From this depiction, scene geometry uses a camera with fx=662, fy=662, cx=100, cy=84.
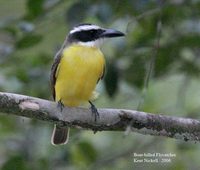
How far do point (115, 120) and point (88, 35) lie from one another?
119 centimetres

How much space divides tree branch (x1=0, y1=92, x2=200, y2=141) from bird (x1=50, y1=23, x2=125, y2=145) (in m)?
0.56

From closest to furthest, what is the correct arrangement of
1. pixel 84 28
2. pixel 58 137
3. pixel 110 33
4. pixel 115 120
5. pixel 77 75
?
pixel 115 120, pixel 77 75, pixel 110 33, pixel 84 28, pixel 58 137

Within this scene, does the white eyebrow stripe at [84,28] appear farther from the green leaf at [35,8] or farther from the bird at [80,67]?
the green leaf at [35,8]

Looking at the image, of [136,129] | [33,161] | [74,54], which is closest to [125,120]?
[136,129]

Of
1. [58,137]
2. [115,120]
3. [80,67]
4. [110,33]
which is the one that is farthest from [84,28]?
[115,120]

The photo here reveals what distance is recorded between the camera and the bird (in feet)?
16.7

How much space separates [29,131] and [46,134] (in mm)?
161

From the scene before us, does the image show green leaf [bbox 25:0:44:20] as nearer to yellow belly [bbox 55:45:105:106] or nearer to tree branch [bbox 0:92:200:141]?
yellow belly [bbox 55:45:105:106]

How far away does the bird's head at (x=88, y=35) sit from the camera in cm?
531

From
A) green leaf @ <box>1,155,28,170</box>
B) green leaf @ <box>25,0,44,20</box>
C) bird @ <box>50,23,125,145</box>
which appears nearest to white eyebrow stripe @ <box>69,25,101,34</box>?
bird @ <box>50,23,125,145</box>

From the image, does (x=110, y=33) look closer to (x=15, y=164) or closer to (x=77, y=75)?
(x=77, y=75)

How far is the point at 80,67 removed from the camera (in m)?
5.08

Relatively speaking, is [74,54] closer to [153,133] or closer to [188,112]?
[153,133]

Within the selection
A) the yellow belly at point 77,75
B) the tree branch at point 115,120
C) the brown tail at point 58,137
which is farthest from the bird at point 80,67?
the tree branch at point 115,120
